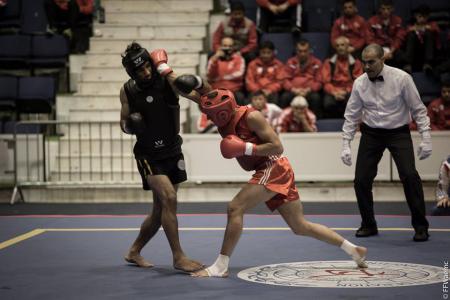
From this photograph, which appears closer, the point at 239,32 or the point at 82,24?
the point at 239,32

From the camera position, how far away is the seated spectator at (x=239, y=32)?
12.4 meters

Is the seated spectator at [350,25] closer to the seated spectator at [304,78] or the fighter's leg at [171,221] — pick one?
the seated spectator at [304,78]

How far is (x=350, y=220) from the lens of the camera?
860cm

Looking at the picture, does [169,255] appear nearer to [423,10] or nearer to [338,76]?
[338,76]

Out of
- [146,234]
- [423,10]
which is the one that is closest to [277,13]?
[423,10]

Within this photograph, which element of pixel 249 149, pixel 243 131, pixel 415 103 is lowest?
pixel 249 149

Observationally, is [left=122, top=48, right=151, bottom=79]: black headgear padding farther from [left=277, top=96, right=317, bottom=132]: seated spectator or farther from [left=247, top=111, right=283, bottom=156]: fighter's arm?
[left=277, top=96, right=317, bottom=132]: seated spectator

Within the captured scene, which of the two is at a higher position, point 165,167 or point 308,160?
point 165,167

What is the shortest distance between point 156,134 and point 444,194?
155 inches

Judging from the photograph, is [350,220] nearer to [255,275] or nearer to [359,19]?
[255,275]

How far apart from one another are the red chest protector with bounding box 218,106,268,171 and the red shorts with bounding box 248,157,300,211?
0.21 ft

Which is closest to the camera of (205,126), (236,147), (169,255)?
(236,147)

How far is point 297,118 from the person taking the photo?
1087 cm

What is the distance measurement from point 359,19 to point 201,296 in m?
7.89
